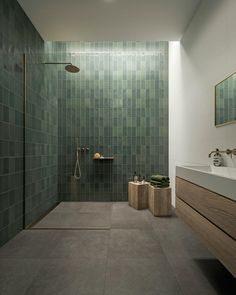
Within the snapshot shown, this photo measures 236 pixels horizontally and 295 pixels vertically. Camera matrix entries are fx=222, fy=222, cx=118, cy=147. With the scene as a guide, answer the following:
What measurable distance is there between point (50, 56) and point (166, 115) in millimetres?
2262

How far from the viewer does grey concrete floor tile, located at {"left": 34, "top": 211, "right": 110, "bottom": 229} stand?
Answer: 9.51 ft

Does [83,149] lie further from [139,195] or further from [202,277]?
[202,277]

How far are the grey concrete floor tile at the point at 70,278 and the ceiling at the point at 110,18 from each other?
109 inches

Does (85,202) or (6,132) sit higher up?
(6,132)

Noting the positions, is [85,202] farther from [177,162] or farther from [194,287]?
[194,287]

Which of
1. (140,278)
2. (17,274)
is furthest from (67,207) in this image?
(140,278)

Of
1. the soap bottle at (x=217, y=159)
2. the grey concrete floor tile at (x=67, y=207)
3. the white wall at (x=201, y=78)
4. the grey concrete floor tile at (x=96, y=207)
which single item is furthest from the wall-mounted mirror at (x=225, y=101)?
the grey concrete floor tile at (x=67, y=207)

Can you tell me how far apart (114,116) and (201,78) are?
187cm

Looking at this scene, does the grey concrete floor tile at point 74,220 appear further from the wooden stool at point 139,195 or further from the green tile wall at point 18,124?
the wooden stool at point 139,195

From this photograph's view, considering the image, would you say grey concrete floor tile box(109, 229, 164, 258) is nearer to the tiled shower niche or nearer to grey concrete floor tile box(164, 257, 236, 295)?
grey concrete floor tile box(164, 257, 236, 295)

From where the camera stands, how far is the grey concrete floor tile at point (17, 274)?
62.5 inches

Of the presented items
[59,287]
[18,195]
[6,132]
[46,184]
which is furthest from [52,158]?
[59,287]

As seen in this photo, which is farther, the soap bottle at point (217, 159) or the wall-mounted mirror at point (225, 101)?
the soap bottle at point (217, 159)

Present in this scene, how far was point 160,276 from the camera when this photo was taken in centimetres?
174
